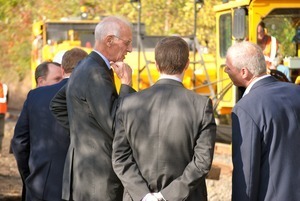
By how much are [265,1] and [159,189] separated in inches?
403

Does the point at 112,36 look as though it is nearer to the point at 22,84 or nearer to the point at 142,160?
the point at 142,160

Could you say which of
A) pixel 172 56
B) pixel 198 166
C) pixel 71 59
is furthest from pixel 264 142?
pixel 71 59

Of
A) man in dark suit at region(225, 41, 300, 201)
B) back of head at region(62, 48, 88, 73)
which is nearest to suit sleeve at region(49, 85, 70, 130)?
back of head at region(62, 48, 88, 73)

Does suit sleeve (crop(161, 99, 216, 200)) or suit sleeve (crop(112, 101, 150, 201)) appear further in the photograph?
suit sleeve (crop(112, 101, 150, 201))

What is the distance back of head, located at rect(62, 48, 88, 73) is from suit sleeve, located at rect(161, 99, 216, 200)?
1893mm

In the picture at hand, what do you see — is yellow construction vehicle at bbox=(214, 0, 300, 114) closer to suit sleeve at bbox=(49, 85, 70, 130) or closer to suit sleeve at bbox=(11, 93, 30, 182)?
suit sleeve at bbox=(11, 93, 30, 182)

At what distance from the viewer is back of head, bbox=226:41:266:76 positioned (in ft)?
20.7

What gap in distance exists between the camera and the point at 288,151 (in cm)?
617

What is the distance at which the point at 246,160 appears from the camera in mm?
6074

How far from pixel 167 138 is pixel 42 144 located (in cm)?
196

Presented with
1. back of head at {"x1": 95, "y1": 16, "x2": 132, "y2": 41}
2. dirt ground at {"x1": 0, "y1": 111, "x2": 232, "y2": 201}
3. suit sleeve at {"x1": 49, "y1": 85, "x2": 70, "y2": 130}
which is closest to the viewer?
back of head at {"x1": 95, "y1": 16, "x2": 132, "y2": 41}

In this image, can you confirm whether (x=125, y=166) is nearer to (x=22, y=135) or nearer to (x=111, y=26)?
(x=111, y=26)

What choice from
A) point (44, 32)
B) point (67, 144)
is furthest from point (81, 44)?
point (67, 144)

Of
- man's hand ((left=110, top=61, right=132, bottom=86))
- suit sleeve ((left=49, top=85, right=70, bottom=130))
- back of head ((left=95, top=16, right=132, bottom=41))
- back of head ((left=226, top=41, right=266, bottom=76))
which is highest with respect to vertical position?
back of head ((left=95, top=16, right=132, bottom=41))
